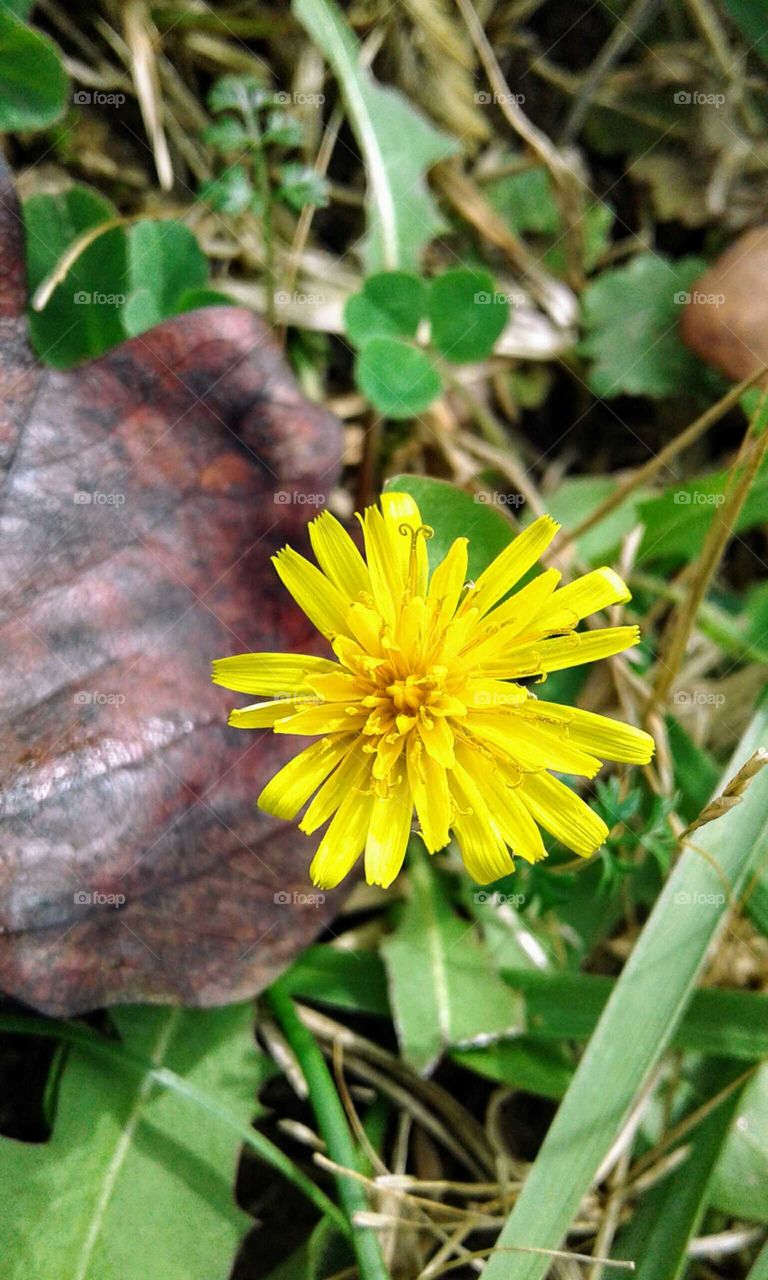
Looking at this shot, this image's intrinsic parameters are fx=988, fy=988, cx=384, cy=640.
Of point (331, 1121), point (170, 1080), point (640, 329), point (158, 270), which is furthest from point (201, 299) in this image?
point (331, 1121)

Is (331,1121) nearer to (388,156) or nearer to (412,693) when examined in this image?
(412,693)

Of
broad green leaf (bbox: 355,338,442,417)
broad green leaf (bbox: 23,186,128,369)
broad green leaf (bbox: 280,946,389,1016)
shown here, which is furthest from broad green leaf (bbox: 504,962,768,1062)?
broad green leaf (bbox: 23,186,128,369)

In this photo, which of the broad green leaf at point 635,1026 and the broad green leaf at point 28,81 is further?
the broad green leaf at point 28,81

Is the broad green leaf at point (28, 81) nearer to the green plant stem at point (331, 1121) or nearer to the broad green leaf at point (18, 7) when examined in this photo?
the broad green leaf at point (18, 7)

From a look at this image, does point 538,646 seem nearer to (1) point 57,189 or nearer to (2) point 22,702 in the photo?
(2) point 22,702

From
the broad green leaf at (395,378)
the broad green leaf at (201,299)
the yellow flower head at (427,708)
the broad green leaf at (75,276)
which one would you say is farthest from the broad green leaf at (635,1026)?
the broad green leaf at (75,276)
